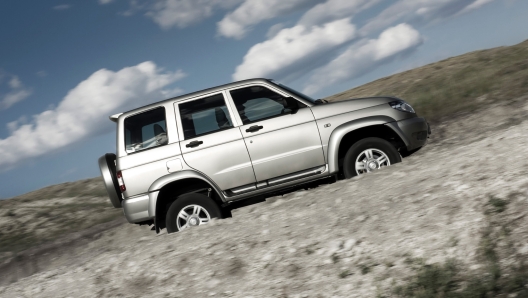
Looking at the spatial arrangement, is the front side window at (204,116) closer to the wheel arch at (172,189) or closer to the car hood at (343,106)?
the wheel arch at (172,189)

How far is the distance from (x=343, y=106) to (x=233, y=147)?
5.11 ft

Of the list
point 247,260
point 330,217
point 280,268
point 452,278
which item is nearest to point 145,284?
point 247,260

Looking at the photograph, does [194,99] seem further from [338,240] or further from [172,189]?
[338,240]

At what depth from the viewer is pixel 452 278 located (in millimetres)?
4074

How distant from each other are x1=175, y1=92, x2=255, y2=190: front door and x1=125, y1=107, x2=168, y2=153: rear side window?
0.80ft

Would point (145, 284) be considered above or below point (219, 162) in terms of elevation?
below

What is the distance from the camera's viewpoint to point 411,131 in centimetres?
735

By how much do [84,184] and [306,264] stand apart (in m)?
12.2

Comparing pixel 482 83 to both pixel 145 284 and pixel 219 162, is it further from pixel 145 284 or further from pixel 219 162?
pixel 145 284

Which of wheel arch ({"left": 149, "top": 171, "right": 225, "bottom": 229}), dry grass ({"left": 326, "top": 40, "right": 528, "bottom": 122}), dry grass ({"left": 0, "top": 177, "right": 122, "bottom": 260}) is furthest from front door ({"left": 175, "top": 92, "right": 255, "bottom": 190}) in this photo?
dry grass ({"left": 326, "top": 40, "right": 528, "bottom": 122})

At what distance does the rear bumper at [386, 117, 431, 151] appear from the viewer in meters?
7.32

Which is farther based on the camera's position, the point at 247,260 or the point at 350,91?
the point at 350,91

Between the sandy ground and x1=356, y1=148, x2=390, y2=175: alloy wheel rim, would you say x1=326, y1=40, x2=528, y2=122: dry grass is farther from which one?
the sandy ground

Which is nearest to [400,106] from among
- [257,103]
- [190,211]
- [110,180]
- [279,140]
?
[279,140]
